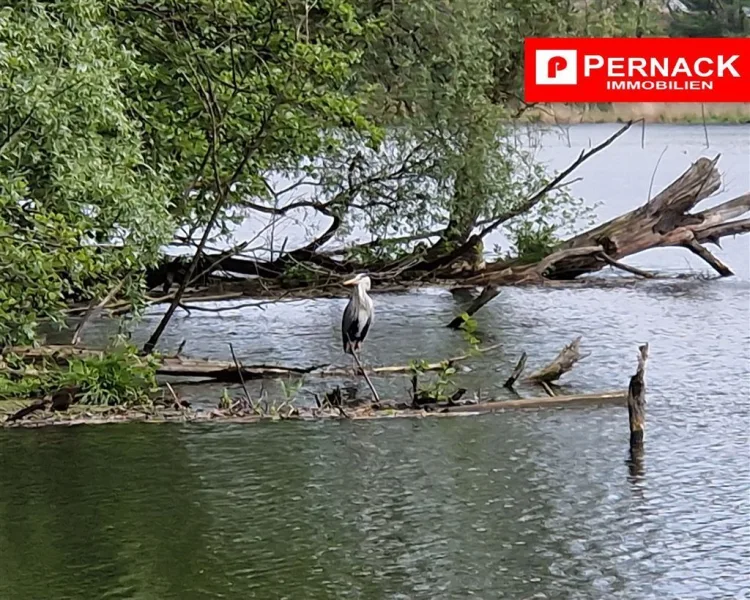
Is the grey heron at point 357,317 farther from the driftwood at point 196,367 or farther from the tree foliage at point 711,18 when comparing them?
the tree foliage at point 711,18

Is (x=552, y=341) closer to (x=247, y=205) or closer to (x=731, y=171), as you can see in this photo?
(x=247, y=205)

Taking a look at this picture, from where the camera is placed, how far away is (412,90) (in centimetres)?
1891

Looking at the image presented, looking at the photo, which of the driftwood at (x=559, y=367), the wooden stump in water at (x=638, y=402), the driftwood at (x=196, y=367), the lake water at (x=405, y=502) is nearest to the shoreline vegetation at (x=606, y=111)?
the lake water at (x=405, y=502)

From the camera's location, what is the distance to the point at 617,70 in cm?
2134

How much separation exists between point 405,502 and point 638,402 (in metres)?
2.11

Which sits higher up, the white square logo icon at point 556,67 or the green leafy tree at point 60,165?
the white square logo icon at point 556,67

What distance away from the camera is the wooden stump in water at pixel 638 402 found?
33.6ft

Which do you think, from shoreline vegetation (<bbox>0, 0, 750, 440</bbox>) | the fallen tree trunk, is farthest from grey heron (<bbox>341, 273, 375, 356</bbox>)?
the fallen tree trunk

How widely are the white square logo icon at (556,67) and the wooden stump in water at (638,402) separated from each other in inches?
445

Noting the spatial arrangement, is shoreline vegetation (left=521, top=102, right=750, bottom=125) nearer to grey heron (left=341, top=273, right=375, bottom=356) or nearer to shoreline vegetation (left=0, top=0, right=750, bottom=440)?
shoreline vegetation (left=0, top=0, right=750, bottom=440)

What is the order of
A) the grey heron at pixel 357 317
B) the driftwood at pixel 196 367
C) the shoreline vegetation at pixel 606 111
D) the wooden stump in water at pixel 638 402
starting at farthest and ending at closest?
the shoreline vegetation at pixel 606 111 < the grey heron at pixel 357 317 < the driftwood at pixel 196 367 < the wooden stump in water at pixel 638 402

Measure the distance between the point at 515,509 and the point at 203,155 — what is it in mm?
5952

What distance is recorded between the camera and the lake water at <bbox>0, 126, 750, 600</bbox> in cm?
794

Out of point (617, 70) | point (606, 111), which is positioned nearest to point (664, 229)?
point (617, 70)
